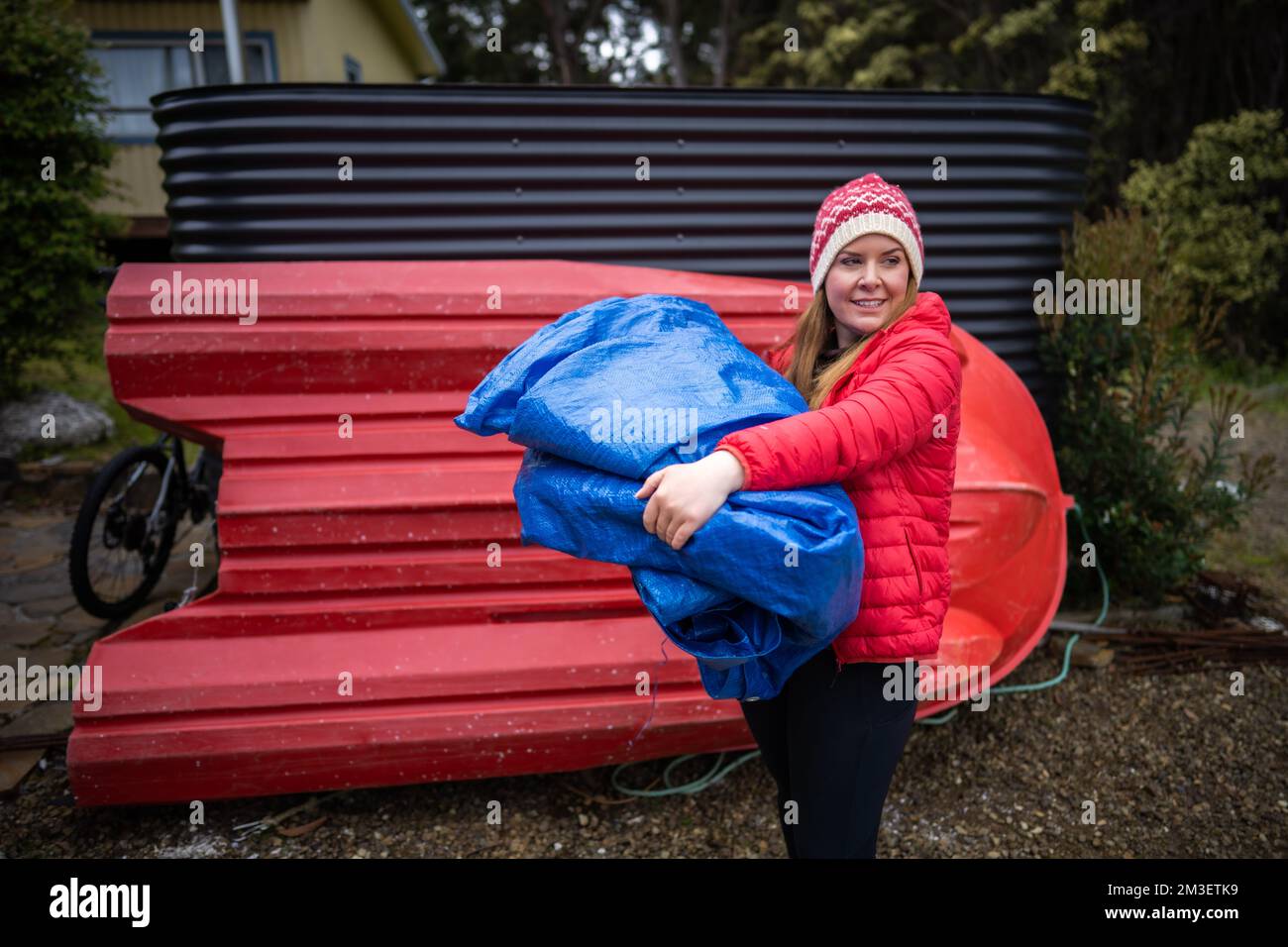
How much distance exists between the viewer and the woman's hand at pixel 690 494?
1280 mm

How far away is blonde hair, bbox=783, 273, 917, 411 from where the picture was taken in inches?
64.1

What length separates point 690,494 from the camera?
4.21 feet

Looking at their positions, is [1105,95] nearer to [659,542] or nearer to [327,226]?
[327,226]

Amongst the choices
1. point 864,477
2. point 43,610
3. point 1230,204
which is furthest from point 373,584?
point 1230,204

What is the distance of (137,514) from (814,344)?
351 centimetres

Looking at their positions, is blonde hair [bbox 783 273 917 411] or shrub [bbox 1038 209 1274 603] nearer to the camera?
blonde hair [bbox 783 273 917 411]

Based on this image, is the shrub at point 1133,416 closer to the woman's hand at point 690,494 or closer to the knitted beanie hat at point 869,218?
the knitted beanie hat at point 869,218

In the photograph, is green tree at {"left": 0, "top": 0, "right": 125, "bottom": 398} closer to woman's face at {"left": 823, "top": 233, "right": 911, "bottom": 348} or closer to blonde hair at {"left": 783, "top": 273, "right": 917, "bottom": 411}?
blonde hair at {"left": 783, "top": 273, "right": 917, "bottom": 411}

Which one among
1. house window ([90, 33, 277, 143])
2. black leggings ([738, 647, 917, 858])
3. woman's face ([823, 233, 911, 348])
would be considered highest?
house window ([90, 33, 277, 143])

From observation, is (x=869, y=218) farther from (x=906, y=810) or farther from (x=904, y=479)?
(x=906, y=810)

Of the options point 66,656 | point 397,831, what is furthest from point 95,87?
point 397,831

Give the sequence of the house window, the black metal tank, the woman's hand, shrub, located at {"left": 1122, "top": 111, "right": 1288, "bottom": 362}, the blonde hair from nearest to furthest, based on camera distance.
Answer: the woman's hand < the blonde hair < the black metal tank < shrub, located at {"left": 1122, "top": 111, "right": 1288, "bottom": 362} < the house window

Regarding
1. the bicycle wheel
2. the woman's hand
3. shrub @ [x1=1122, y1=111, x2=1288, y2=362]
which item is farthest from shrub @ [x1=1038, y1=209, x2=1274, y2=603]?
shrub @ [x1=1122, y1=111, x2=1288, y2=362]
